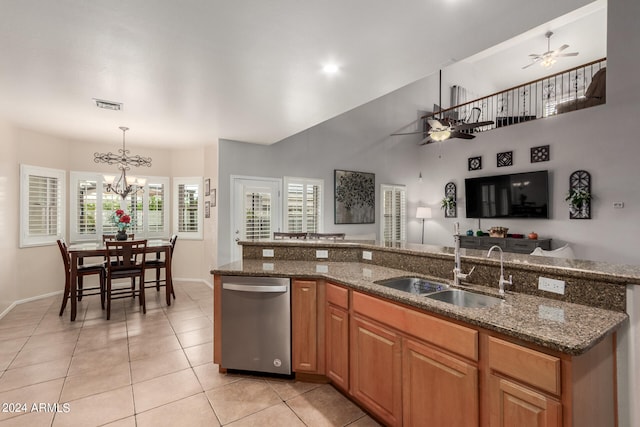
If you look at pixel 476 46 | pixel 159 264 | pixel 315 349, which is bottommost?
pixel 315 349

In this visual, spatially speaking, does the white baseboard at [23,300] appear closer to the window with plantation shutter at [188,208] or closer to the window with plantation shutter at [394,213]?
the window with plantation shutter at [188,208]

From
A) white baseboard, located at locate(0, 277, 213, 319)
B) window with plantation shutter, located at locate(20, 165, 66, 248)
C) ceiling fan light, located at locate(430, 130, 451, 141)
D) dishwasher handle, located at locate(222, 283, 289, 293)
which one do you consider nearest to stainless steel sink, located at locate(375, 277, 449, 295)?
dishwasher handle, located at locate(222, 283, 289, 293)

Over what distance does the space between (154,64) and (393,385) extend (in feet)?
9.80

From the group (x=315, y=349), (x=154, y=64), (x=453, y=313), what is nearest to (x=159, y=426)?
(x=315, y=349)

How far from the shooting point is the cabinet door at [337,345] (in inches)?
86.8

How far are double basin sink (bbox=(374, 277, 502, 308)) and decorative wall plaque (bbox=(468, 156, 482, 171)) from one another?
5368mm

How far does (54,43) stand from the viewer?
86.9 inches

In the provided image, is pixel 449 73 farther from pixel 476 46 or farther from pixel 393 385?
pixel 393 385

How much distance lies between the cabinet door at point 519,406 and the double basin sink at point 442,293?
0.47 m

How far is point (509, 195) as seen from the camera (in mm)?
6074

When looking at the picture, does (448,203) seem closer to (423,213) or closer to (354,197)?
(423,213)

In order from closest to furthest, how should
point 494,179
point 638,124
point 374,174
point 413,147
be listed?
point 638,124 → point 494,179 → point 374,174 → point 413,147

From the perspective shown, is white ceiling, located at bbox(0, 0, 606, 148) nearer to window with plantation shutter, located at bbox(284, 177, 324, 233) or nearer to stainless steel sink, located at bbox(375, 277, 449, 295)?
stainless steel sink, located at bbox(375, 277, 449, 295)

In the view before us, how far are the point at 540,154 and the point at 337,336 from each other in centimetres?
560
